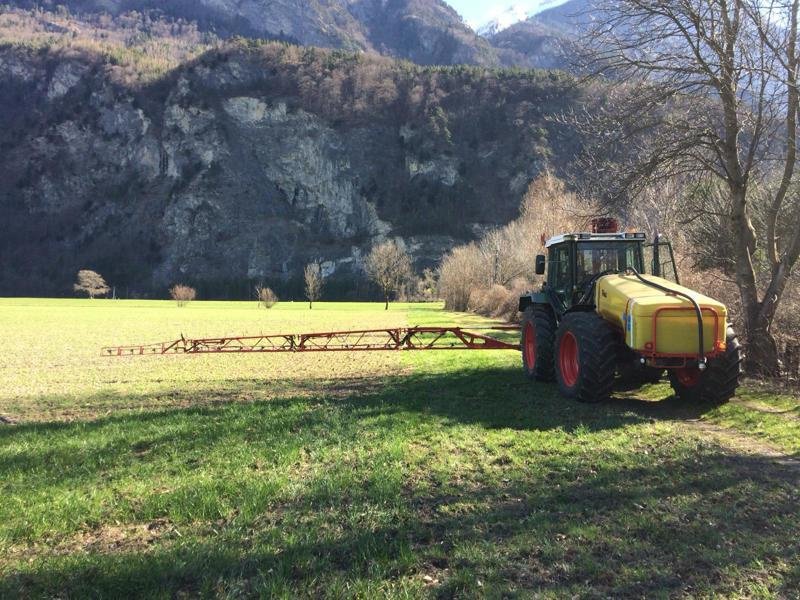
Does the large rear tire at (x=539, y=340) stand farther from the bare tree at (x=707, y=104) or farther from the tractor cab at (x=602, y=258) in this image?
the bare tree at (x=707, y=104)

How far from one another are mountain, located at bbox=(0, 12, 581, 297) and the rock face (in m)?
0.40

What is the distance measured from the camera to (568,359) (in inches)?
380

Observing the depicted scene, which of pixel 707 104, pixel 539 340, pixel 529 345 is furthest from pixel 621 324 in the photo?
pixel 707 104

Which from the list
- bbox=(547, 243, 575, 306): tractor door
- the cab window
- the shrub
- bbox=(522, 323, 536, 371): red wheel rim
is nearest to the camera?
bbox=(547, 243, 575, 306): tractor door

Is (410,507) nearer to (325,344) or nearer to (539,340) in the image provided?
(539,340)

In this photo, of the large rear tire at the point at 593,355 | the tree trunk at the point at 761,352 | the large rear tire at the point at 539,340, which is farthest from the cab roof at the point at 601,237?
the tree trunk at the point at 761,352

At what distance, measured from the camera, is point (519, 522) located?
436cm

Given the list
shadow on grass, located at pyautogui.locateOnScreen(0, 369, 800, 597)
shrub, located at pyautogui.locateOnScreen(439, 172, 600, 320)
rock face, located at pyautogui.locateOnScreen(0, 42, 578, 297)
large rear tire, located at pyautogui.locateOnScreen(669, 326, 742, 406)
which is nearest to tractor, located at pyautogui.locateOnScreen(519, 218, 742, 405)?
large rear tire, located at pyautogui.locateOnScreen(669, 326, 742, 406)

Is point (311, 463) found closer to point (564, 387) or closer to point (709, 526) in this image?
point (709, 526)

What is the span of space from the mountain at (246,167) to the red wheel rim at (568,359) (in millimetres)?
122749

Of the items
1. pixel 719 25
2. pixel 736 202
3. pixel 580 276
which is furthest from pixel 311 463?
pixel 719 25

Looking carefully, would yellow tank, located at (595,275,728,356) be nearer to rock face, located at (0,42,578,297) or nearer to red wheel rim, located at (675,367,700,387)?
red wheel rim, located at (675,367,700,387)

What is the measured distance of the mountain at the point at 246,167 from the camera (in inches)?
5394

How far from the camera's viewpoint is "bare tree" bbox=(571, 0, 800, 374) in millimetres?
9898
